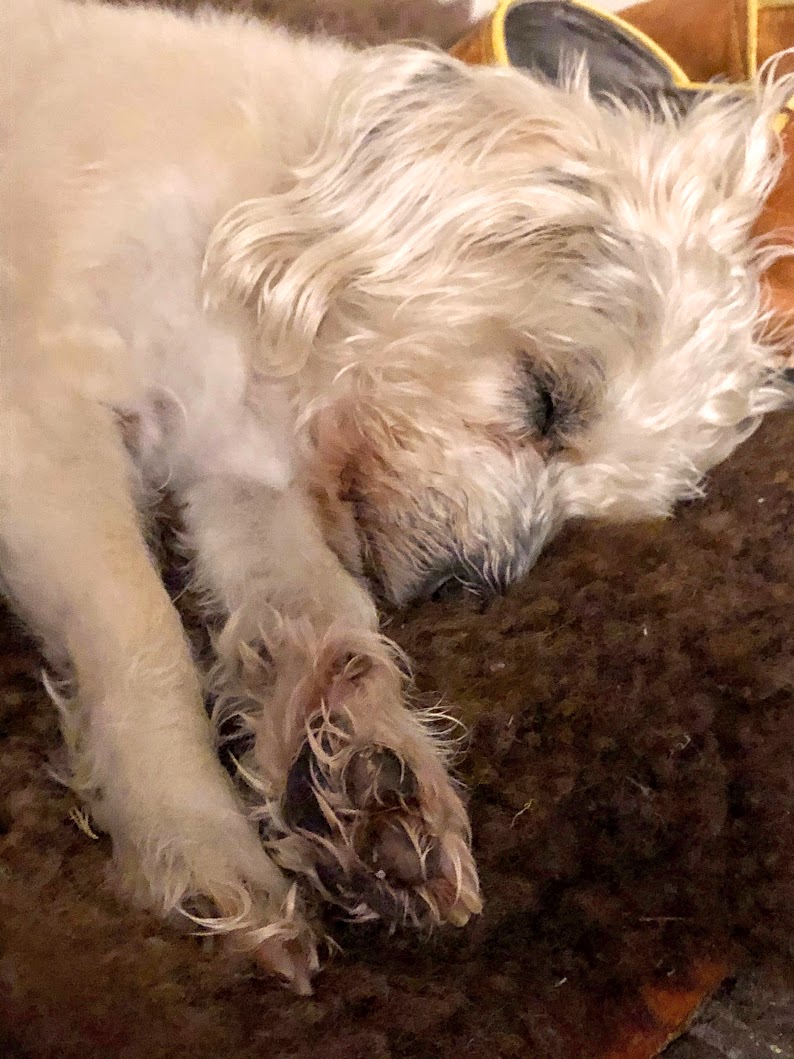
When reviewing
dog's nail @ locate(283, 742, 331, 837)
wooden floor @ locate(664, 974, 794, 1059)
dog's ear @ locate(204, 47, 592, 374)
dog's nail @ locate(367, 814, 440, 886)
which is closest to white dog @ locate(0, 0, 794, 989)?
dog's ear @ locate(204, 47, 592, 374)

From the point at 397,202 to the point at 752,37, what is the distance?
20.7 inches

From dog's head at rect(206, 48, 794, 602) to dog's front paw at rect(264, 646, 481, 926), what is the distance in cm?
27

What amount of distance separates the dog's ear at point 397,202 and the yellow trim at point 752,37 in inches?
12.2

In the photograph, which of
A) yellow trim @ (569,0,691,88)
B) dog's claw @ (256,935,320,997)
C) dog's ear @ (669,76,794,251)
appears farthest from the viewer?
yellow trim @ (569,0,691,88)

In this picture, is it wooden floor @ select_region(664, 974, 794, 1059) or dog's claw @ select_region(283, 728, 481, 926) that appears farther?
wooden floor @ select_region(664, 974, 794, 1059)

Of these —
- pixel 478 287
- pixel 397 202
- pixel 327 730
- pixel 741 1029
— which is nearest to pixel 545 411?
pixel 478 287

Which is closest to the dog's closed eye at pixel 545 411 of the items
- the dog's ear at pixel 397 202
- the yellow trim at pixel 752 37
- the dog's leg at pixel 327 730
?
the dog's ear at pixel 397 202

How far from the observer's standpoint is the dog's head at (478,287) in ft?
4.02

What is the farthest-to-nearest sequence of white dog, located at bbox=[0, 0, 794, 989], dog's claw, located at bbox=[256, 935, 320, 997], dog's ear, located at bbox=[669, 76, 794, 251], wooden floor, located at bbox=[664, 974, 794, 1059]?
dog's ear, located at bbox=[669, 76, 794, 251], white dog, located at bbox=[0, 0, 794, 989], wooden floor, located at bbox=[664, 974, 794, 1059], dog's claw, located at bbox=[256, 935, 320, 997]

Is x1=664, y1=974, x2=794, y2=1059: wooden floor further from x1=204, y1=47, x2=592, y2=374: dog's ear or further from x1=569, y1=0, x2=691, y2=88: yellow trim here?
x1=569, y1=0, x2=691, y2=88: yellow trim

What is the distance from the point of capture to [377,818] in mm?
893

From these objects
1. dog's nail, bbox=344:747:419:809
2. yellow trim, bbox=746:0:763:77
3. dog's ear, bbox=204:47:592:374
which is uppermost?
yellow trim, bbox=746:0:763:77

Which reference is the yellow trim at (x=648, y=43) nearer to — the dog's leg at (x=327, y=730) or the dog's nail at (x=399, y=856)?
the dog's leg at (x=327, y=730)

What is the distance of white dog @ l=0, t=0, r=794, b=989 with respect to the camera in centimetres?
116
